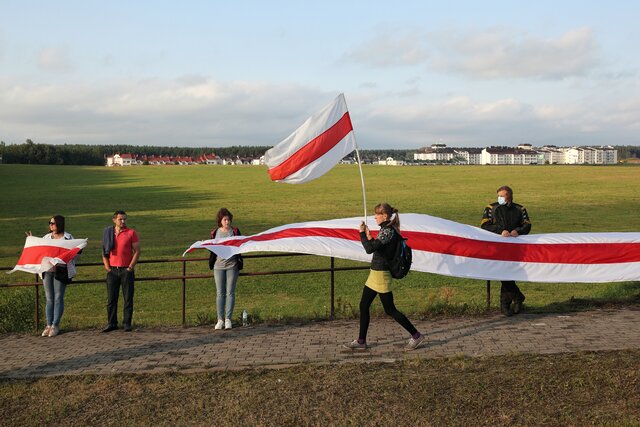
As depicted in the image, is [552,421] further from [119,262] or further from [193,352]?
[119,262]

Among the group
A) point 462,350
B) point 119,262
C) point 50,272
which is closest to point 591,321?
point 462,350

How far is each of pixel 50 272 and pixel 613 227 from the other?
33271 mm

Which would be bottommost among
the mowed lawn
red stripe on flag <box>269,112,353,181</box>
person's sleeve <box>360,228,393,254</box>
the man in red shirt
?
the mowed lawn

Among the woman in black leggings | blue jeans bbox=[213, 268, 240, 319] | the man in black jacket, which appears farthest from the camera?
the man in black jacket

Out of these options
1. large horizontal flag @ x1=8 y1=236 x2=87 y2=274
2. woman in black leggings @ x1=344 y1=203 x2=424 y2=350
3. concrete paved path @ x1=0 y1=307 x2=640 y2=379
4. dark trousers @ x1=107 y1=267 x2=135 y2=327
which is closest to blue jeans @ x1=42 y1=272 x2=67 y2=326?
large horizontal flag @ x1=8 y1=236 x2=87 y2=274

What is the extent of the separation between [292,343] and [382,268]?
1.52 m

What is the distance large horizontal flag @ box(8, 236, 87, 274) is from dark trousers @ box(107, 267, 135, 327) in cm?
60

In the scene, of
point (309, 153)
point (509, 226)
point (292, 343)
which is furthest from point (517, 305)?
point (309, 153)

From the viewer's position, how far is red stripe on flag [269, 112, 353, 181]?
31.5 feet

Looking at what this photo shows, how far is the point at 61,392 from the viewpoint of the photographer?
739 cm

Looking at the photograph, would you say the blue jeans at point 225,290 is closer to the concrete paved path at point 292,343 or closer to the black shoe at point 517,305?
the concrete paved path at point 292,343

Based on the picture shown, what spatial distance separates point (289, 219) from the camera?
44.5m

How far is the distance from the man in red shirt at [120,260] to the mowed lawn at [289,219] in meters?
0.97

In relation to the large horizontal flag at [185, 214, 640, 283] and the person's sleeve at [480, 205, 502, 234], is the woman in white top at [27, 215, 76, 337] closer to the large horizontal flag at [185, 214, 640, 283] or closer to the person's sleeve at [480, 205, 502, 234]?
the large horizontal flag at [185, 214, 640, 283]
